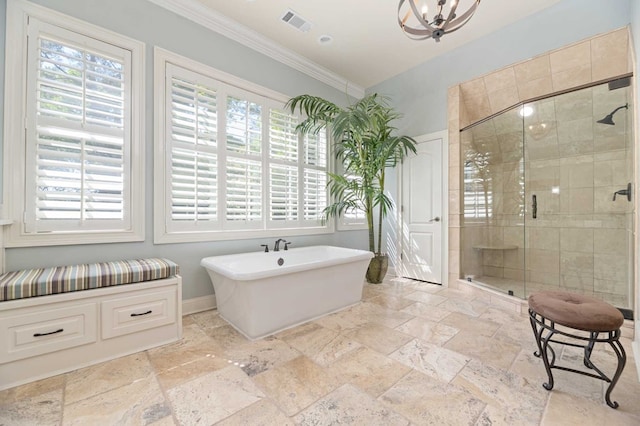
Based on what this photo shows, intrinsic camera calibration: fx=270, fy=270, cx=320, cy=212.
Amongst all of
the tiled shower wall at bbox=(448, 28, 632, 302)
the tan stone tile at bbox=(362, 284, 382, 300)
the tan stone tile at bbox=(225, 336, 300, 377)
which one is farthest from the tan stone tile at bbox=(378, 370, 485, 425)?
the tiled shower wall at bbox=(448, 28, 632, 302)

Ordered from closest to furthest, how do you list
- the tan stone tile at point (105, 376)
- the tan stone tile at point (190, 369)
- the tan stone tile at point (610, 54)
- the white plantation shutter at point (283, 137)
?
the tan stone tile at point (105, 376)
the tan stone tile at point (190, 369)
the tan stone tile at point (610, 54)
the white plantation shutter at point (283, 137)

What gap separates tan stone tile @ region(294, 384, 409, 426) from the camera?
4.22 feet

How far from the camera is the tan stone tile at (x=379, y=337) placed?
6.63ft

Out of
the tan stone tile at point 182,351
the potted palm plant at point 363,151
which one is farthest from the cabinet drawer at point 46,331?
the potted palm plant at point 363,151

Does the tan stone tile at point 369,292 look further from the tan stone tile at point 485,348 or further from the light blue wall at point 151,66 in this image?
the light blue wall at point 151,66

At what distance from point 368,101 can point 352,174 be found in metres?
1.04

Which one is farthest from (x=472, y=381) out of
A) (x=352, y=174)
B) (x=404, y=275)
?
(x=352, y=174)

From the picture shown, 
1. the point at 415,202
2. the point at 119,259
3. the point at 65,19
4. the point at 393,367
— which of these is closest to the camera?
the point at 393,367

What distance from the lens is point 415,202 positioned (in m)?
3.98

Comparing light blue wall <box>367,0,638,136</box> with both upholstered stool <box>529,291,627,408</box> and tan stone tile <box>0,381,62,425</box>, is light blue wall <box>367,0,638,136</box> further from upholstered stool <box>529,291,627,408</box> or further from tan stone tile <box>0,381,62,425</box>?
tan stone tile <box>0,381,62,425</box>

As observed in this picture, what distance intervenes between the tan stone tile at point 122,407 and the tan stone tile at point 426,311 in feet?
→ 7.13

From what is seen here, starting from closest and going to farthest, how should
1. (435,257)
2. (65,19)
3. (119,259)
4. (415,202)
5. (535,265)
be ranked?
(65,19) → (119,259) → (535,265) → (435,257) → (415,202)

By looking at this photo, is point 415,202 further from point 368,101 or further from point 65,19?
point 65,19

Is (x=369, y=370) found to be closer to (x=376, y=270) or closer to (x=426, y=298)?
(x=426, y=298)
